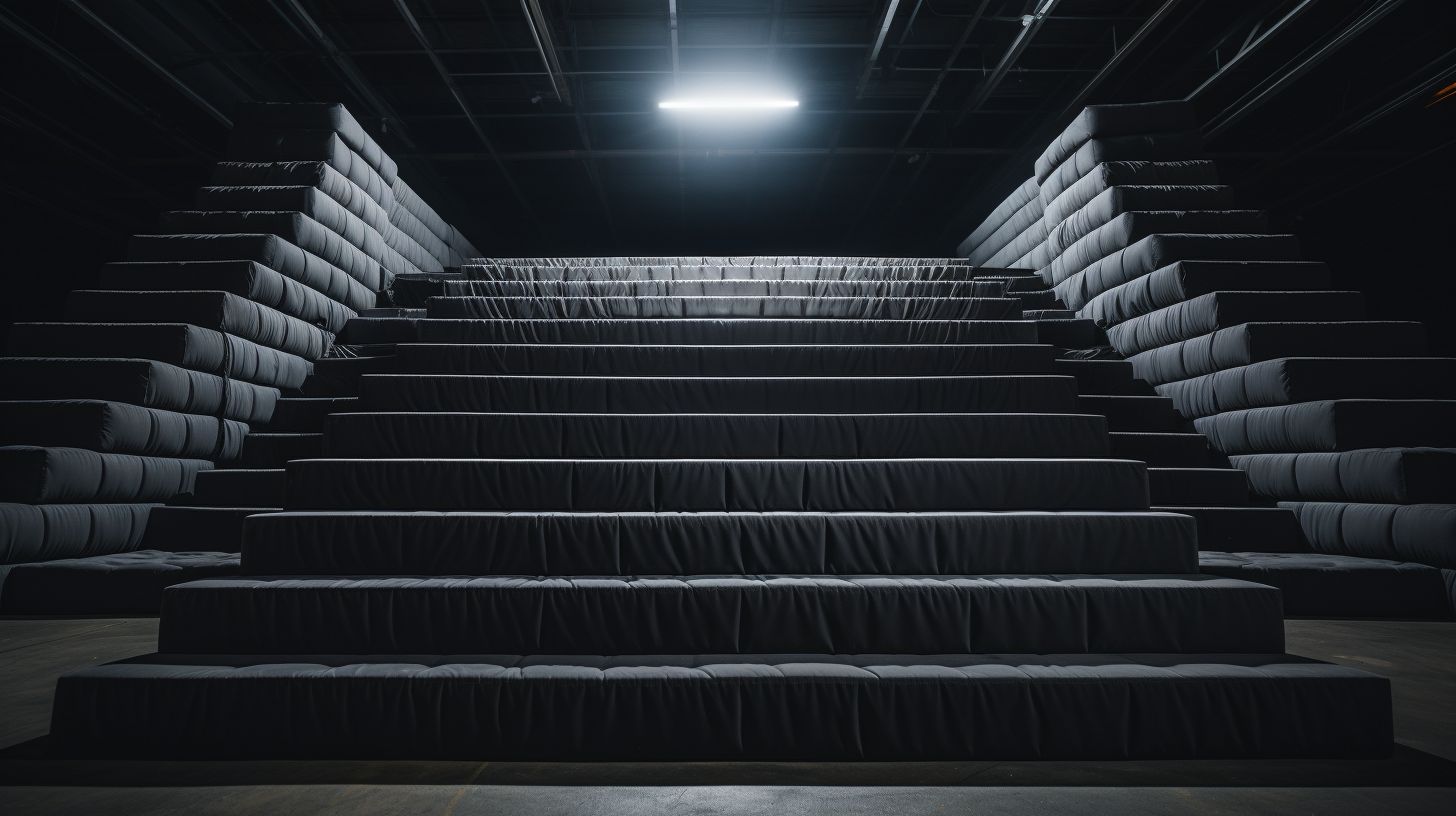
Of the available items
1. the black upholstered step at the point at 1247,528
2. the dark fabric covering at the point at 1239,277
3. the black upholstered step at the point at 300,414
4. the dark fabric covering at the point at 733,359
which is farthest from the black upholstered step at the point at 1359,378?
the black upholstered step at the point at 300,414

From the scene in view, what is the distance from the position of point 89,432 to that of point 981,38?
6993mm

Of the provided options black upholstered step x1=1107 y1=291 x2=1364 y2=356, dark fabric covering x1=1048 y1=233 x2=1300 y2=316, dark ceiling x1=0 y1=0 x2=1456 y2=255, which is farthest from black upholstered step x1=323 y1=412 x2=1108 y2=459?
dark ceiling x1=0 y1=0 x2=1456 y2=255

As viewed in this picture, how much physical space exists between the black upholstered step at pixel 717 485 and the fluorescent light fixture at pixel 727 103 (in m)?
5.58

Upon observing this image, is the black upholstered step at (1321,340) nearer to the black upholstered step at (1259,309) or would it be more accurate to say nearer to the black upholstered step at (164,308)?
the black upholstered step at (1259,309)

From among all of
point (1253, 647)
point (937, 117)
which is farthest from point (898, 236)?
point (1253, 647)

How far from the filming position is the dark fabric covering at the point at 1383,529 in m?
A: 2.45

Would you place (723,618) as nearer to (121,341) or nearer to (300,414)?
(300,414)

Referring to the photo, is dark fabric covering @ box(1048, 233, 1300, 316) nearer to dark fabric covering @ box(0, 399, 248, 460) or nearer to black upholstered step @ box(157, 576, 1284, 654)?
black upholstered step @ box(157, 576, 1284, 654)

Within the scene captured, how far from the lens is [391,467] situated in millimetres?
2092

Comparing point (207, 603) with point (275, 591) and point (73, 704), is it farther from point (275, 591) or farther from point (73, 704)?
point (73, 704)

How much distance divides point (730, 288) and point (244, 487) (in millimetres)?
2458

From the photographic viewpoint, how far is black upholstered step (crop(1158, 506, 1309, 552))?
2734 millimetres

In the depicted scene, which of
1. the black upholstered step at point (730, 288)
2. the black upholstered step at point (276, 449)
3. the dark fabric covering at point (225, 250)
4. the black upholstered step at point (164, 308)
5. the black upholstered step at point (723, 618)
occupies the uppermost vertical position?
the dark fabric covering at point (225, 250)

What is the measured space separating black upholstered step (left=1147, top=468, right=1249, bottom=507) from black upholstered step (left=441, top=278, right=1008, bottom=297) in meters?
1.53
